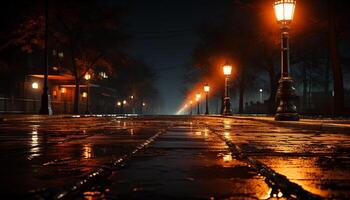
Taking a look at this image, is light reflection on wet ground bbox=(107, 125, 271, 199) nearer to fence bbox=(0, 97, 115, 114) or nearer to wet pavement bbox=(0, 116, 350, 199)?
wet pavement bbox=(0, 116, 350, 199)

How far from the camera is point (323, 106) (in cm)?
4725

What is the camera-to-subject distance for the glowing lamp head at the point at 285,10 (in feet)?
73.7

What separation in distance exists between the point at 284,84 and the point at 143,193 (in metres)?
19.7

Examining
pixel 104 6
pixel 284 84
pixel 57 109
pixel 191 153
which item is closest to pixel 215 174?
pixel 191 153

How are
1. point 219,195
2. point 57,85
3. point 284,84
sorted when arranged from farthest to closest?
point 57,85 < point 284,84 < point 219,195

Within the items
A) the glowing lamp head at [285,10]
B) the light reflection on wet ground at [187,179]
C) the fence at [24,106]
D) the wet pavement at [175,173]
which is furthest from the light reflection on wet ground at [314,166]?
the fence at [24,106]

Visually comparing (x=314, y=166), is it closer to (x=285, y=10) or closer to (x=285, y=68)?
(x=285, y=10)

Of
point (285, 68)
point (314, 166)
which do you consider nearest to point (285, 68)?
point (285, 68)

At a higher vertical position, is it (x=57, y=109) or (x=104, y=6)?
(x=104, y=6)

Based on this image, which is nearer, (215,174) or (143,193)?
(143,193)

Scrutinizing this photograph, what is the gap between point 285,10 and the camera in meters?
22.6

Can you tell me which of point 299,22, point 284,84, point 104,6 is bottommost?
point 284,84

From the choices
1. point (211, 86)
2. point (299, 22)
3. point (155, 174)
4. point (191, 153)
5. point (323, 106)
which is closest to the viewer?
point (155, 174)

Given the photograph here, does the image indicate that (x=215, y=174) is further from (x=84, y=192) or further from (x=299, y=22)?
(x=299, y=22)
